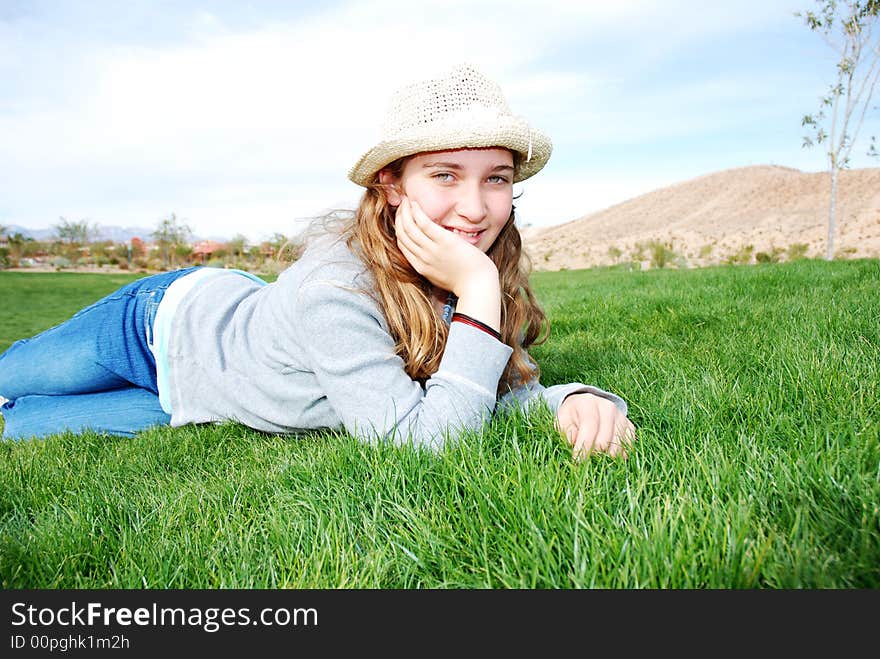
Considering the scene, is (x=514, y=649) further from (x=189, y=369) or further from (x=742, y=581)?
(x=189, y=369)

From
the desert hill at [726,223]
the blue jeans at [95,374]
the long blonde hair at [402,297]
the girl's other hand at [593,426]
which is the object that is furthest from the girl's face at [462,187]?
the desert hill at [726,223]

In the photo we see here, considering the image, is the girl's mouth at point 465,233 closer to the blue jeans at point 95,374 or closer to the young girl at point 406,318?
A: the young girl at point 406,318

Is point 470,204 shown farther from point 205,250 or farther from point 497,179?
point 205,250

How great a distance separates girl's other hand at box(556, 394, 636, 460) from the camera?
191cm

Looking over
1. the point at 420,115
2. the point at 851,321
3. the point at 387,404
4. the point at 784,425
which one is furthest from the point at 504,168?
the point at 851,321

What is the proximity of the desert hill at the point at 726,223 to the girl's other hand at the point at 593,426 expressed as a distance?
22.4 m

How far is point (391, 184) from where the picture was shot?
2479 mm

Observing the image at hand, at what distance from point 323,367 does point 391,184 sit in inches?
31.2

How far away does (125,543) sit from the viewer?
1664 millimetres

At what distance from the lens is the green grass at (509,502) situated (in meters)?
1.30

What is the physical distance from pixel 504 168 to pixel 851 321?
2452 millimetres

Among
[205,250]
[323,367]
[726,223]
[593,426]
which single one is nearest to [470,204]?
[323,367]

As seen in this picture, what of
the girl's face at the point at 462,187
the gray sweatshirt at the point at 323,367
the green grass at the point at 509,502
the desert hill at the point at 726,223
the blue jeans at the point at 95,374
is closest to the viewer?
the green grass at the point at 509,502

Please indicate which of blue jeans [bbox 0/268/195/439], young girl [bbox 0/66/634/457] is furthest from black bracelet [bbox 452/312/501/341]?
blue jeans [bbox 0/268/195/439]
